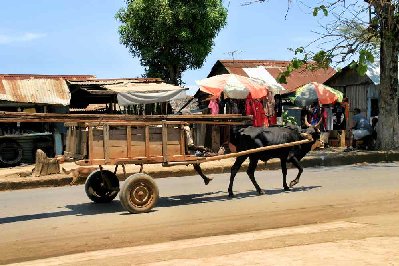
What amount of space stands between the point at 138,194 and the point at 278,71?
2207 centimetres

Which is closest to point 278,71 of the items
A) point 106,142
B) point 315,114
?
point 315,114

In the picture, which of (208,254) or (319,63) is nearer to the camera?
(208,254)

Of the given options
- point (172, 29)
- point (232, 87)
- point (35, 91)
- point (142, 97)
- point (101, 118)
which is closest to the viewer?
point (101, 118)

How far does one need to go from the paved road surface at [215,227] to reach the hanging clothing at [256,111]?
858cm

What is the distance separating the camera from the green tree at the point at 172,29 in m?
33.3

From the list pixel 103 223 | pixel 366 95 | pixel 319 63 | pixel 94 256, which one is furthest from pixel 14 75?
pixel 94 256

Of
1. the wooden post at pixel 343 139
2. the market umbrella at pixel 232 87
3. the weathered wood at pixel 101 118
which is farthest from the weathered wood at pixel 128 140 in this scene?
the wooden post at pixel 343 139

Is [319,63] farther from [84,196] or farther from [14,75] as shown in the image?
[14,75]

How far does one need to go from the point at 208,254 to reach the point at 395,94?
14.9 metres

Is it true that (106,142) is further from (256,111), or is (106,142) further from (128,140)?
(256,111)

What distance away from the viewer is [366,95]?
2455cm

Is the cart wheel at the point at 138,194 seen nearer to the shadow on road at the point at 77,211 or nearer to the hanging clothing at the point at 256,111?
the shadow on road at the point at 77,211

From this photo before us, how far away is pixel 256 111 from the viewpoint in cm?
2073

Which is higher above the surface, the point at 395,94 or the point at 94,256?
the point at 395,94
